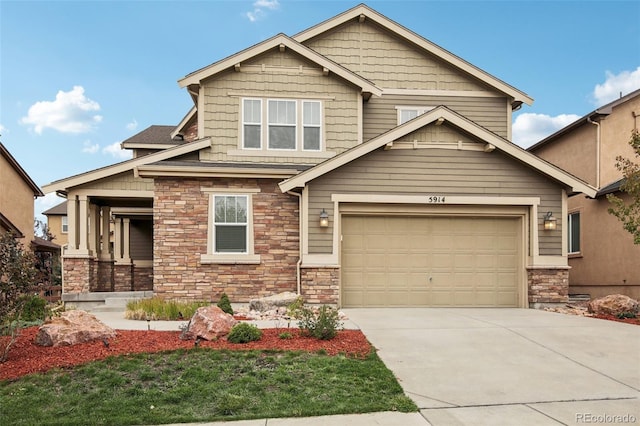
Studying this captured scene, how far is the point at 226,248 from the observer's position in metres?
12.5

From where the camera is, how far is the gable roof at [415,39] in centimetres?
1518

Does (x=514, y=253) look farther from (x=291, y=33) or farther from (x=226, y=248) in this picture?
(x=291, y=33)

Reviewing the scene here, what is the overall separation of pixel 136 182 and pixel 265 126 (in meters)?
4.26

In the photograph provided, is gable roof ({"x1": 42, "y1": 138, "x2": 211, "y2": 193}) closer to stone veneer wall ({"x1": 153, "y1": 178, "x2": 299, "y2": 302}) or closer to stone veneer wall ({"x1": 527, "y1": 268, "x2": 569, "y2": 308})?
stone veneer wall ({"x1": 153, "y1": 178, "x2": 299, "y2": 302})

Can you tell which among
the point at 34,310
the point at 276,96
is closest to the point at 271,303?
the point at 34,310

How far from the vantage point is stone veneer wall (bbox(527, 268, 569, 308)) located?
39.0ft

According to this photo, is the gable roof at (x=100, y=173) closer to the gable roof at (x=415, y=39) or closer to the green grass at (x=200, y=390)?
the gable roof at (x=415, y=39)

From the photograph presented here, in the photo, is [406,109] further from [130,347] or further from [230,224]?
[130,347]

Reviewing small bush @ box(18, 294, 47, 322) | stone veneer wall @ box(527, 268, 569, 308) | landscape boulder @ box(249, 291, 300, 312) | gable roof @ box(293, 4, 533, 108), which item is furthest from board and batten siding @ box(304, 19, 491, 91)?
small bush @ box(18, 294, 47, 322)

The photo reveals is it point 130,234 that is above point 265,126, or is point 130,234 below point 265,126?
below

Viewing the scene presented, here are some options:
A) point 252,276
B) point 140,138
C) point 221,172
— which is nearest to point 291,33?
point 221,172

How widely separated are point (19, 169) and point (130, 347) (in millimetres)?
21603

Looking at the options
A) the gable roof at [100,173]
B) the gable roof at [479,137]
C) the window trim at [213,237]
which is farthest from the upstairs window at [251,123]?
the gable roof at [479,137]

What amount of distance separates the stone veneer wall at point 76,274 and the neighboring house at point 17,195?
9.13 meters
